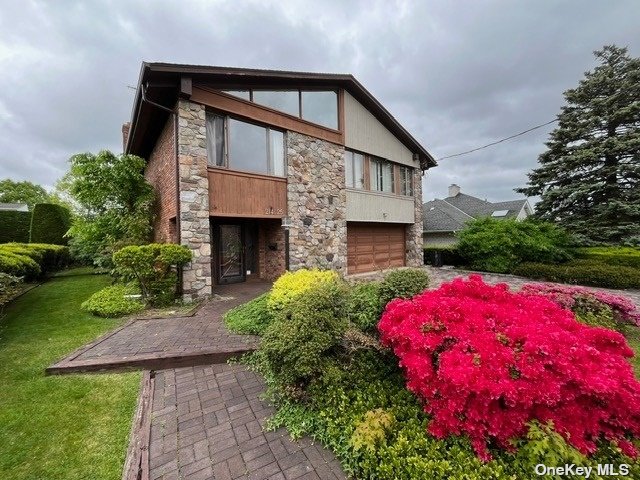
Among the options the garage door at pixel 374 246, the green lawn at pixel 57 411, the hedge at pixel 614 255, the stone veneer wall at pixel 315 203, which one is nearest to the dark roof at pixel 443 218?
the garage door at pixel 374 246

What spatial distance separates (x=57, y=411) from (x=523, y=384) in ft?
13.5

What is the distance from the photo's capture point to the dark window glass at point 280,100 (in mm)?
8031

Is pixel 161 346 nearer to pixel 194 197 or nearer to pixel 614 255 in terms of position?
pixel 194 197

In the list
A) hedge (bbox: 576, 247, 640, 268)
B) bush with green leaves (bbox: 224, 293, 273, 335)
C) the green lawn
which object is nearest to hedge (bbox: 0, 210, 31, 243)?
the green lawn

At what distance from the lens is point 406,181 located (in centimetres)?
1358

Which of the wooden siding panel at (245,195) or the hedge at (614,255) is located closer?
the wooden siding panel at (245,195)

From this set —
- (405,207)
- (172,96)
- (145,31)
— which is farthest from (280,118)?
(405,207)

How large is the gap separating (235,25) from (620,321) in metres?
12.1

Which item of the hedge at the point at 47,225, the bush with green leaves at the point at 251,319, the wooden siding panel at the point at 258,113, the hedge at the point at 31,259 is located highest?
the wooden siding panel at the point at 258,113

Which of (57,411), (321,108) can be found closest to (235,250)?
(321,108)

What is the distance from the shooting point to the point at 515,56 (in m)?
9.81

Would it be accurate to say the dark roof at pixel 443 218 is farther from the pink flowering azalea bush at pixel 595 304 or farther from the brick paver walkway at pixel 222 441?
the brick paver walkway at pixel 222 441

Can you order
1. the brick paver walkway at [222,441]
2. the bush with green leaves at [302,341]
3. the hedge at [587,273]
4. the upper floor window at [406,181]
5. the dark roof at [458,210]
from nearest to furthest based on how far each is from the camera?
the brick paver walkway at [222,441] < the bush with green leaves at [302,341] < the hedge at [587,273] < the upper floor window at [406,181] < the dark roof at [458,210]

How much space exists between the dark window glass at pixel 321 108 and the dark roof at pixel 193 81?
0.34 meters
